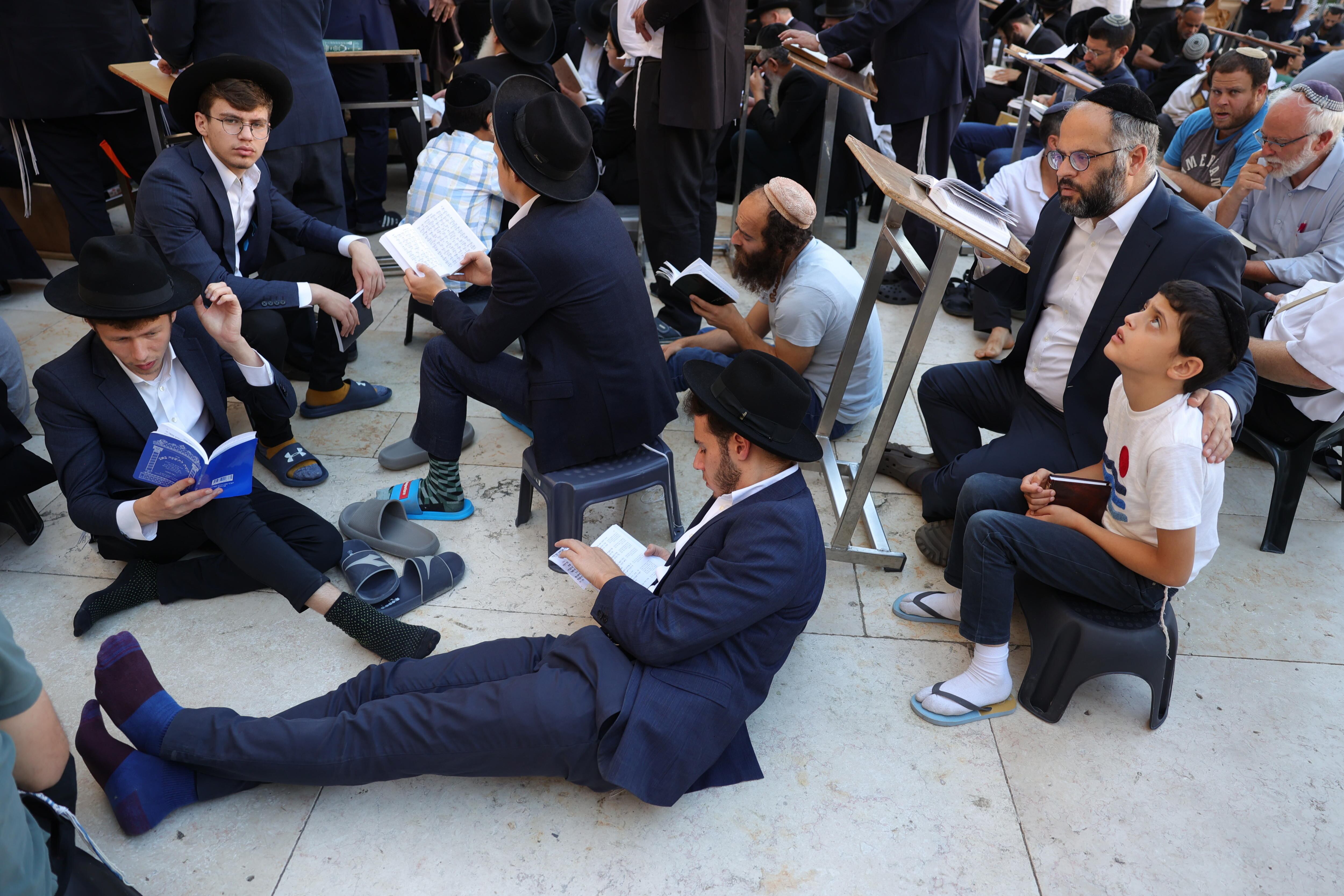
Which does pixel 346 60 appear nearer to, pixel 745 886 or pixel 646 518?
pixel 646 518

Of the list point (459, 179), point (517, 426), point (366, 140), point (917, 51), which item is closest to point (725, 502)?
point (517, 426)

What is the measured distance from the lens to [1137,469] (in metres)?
2.30

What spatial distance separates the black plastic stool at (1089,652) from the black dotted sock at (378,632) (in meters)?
1.76

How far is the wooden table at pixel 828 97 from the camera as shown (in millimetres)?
4535

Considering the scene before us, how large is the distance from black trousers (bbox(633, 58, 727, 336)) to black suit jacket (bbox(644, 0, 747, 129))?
2.6 inches

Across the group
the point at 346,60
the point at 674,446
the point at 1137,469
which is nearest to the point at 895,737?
the point at 1137,469

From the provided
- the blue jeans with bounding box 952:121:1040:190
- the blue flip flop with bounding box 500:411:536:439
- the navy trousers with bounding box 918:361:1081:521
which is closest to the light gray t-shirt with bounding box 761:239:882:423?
the navy trousers with bounding box 918:361:1081:521

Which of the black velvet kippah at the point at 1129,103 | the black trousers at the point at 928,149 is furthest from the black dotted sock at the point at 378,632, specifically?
the black trousers at the point at 928,149

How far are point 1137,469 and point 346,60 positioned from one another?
4.49 meters

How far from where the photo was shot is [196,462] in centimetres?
247

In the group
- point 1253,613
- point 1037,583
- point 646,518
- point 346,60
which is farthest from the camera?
point 346,60

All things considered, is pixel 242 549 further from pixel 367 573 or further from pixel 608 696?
pixel 608 696

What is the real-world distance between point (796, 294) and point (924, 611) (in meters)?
1.23

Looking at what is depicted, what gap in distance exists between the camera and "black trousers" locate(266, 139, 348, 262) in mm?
3988
